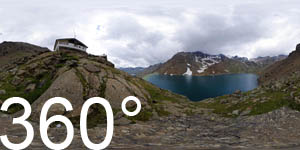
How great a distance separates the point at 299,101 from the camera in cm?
2086

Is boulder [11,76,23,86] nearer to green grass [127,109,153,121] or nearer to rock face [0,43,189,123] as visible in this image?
rock face [0,43,189,123]

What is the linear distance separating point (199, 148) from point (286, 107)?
17376mm

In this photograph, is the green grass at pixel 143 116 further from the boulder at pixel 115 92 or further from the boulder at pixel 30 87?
the boulder at pixel 30 87

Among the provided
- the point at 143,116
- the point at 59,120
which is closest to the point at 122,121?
the point at 143,116

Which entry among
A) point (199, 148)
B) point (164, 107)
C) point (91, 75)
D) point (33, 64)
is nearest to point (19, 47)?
point (33, 64)

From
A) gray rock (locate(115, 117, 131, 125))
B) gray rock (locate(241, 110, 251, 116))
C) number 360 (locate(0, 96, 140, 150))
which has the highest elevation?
number 360 (locate(0, 96, 140, 150))

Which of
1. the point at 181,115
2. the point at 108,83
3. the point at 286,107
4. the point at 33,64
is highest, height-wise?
the point at 33,64

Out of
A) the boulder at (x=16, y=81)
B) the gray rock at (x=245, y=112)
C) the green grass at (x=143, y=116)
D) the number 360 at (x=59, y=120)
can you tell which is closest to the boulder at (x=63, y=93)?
the number 360 at (x=59, y=120)

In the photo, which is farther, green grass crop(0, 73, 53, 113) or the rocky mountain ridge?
green grass crop(0, 73, 53, 113)

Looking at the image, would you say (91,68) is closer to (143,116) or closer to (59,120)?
(59,120)

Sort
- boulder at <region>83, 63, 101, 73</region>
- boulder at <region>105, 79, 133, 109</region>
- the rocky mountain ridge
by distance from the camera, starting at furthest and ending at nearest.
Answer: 1. boulder at <region>83, 63, 101, 73</region>
2. boulder at <region>105, 79, 133, 109</region>
3. the rocky mountain ridge

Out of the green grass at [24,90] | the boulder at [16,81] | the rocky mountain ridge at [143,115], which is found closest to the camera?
the rocky mountain ridge at [143,115]

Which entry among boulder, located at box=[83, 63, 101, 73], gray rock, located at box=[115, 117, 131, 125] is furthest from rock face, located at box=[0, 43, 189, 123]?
gray rock, located at box=[115, 117, 131, 125]

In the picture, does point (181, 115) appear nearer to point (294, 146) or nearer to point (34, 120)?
point (294, 146)
